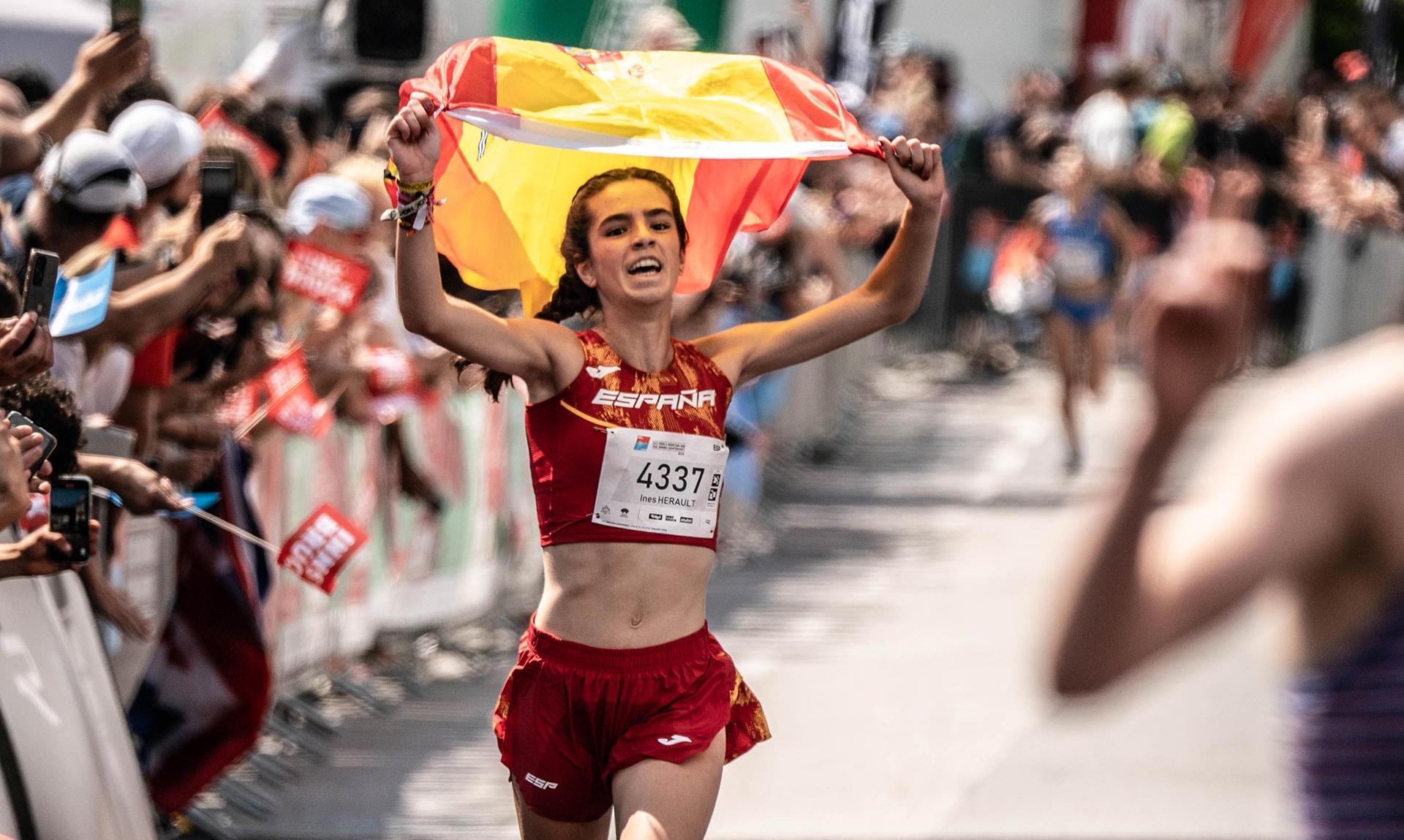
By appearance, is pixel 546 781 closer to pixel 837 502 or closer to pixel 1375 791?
pixel 1375 791

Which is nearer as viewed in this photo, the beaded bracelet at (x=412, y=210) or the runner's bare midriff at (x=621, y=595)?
the beaded bracelet at (x=412, y=210)

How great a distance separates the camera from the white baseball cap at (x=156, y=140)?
6.66m

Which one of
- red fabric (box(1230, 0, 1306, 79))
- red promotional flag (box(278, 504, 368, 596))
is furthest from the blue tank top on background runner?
red fabric (box(1230, 0, 1306, 79))

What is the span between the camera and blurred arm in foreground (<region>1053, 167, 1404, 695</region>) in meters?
2.20

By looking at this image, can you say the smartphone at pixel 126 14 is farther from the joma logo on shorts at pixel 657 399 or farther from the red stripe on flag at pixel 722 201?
the joma logo on shorts at pixel 657 399

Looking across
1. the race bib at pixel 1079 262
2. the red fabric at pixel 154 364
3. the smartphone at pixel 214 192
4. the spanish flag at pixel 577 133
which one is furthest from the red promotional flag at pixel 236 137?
the race bib at pixel 1079 262

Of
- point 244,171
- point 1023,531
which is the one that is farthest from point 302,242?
point 1023,531

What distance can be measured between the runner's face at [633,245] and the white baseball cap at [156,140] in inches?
95.0

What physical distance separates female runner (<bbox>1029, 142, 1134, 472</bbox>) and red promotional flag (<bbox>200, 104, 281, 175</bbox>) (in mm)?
8231

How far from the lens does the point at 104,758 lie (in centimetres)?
475

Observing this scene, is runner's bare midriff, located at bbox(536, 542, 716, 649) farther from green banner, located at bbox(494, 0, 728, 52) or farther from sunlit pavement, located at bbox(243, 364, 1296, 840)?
green banner, located at bbox(494, 0, 728, 52)

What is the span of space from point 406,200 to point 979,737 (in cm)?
461

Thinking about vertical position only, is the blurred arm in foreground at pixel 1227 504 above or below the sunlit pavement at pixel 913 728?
above

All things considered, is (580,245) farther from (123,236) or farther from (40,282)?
(123,236)
